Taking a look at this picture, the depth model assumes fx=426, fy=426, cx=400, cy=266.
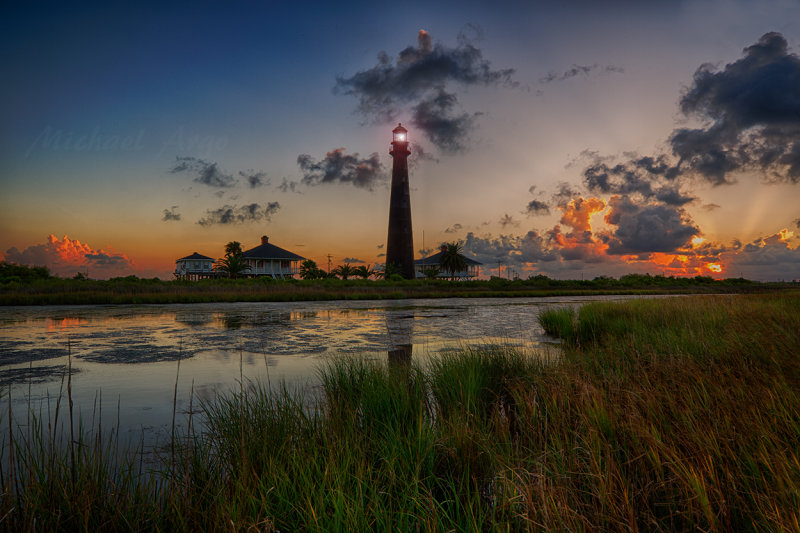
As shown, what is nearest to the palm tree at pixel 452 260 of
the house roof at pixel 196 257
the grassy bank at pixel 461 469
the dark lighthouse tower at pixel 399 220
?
the dark lighthouse tower at pixel 399 220

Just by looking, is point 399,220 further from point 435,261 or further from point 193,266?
point 193,266

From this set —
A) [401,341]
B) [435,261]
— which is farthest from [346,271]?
[401,341]

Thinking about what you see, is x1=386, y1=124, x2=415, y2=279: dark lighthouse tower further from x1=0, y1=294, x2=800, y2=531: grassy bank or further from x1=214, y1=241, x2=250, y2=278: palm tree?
x1=0, y1=294, x2=800, y2=531: grassy bank

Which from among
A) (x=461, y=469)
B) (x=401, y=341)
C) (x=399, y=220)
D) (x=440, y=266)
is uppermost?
(x=399, y=220)

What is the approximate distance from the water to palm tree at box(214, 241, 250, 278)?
35.8 meters

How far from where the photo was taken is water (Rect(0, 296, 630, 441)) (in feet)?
17.1

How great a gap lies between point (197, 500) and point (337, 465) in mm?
811

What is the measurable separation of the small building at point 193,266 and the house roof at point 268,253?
10.9 meters

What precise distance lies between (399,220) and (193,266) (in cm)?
3657

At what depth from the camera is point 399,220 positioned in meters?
48.7

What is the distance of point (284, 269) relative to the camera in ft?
193

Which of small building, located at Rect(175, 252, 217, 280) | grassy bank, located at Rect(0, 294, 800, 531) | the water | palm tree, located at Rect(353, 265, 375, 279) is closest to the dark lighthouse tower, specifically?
palm tree, located at Rect(353, 265, 375, 279)

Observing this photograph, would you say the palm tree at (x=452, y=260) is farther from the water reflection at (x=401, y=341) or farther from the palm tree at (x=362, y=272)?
the water reflection at (x=401, y=341)

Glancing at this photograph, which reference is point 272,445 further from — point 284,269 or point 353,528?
point 284,269
